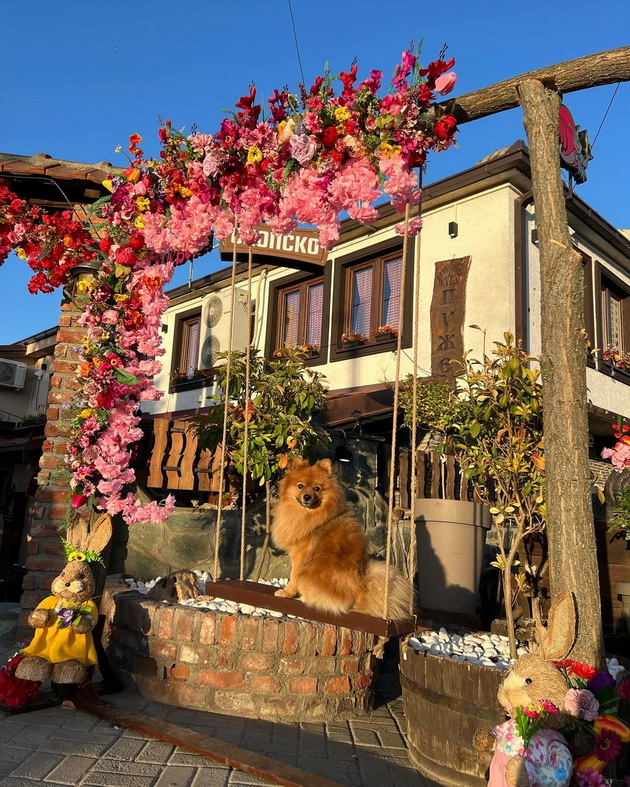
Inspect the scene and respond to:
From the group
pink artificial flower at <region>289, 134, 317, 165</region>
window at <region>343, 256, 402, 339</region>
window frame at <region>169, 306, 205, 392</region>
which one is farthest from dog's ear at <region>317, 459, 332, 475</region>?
window frame at <region>169, 306, 205, 392</region>

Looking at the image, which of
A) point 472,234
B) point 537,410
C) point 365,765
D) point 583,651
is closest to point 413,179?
point 537,410

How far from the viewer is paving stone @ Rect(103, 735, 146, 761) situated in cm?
313

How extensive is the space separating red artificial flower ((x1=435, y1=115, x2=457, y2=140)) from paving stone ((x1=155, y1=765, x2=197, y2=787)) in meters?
3.78

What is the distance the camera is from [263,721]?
4043 millimetres

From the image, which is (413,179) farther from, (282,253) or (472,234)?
(472,234)

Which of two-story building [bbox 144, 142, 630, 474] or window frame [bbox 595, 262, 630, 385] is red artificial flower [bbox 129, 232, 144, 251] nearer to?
two-story building [bbox 144, 142, 630, 474]

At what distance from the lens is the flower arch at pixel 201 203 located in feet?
12.5

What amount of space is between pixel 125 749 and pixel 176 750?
0.27 m

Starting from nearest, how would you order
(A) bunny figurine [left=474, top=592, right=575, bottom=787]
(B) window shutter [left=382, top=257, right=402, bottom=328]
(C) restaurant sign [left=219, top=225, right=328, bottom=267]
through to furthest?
1. (A) bunny figurine [left=474, top=592, right=575, bottom=787]
2. (C) restaurant sign [left=219, top=225, right=328, bottom=267]
3. (B) window shutter [left=382, top=257, right=402, bottom=328]

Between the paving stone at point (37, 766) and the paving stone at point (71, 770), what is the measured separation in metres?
0.03

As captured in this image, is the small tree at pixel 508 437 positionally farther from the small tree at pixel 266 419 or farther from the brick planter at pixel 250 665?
the small tree at pixel 266 419

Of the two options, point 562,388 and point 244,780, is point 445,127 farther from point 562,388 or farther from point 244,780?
point 244,780

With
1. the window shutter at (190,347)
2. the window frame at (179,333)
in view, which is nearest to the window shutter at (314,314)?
the window frame at (179,333)

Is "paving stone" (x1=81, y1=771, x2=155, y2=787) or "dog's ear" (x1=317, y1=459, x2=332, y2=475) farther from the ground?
"dog's ear" (x1=317, y1=459, x2=332, y2=475)
